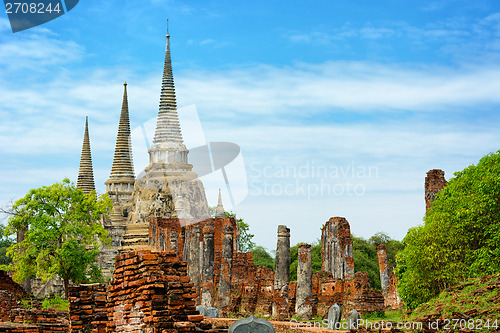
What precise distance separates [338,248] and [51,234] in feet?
40.1

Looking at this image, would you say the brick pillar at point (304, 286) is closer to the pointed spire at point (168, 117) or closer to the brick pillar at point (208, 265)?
the brick pillar at point (208, 265)

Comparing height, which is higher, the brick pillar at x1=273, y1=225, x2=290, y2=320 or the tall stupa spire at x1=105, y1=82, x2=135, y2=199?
the tall stupa spire at x1=105, y1=82, x2=135, y2=199

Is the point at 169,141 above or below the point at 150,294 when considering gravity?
above

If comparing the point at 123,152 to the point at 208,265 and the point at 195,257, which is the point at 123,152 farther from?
the point at 208,265

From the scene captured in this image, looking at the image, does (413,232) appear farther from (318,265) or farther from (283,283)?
(318,265)

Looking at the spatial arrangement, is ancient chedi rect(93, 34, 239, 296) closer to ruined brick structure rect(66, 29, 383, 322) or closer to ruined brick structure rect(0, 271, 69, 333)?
ruined brick structure rect(66, 29, 383, 322)

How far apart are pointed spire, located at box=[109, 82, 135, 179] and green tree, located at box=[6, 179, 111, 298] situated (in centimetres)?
3025

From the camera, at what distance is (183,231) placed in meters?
32.4

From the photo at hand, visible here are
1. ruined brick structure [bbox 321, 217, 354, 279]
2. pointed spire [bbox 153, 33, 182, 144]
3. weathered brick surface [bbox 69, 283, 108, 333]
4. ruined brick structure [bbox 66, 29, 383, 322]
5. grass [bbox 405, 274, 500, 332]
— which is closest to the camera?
ruined brick structure [bbox 66, 29, 383, 322]

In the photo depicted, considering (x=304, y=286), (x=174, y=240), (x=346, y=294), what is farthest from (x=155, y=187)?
(x=346, y=294)

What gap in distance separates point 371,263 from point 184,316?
35.0 m

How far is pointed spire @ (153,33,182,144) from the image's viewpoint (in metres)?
56.5

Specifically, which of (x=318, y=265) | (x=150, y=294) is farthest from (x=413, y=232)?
(x=318, y=265)

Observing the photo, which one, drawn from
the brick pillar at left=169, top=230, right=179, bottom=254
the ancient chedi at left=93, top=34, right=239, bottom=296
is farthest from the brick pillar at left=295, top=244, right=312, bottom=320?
the ancient chedi at left=93, top=34, right=239, bottom=296
